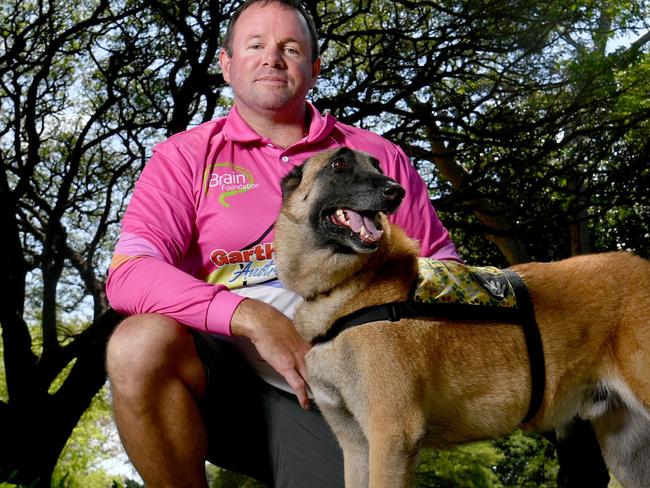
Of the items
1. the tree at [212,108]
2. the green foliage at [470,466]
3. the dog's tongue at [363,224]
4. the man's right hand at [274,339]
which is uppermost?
the tree at [212,108]

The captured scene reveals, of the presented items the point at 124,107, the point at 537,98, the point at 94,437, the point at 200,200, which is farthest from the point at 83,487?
the point at 200,200

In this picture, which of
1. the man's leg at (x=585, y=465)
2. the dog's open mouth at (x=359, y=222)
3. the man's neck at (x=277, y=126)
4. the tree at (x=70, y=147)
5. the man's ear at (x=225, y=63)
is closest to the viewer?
the dog's open mouth at (x=359, y=222)

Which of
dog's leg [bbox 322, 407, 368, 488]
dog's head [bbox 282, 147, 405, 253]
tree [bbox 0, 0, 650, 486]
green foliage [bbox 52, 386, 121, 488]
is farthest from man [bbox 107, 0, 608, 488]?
green foliage [bbox 52, 386, 121, 488]

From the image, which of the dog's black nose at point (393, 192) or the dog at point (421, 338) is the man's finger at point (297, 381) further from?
the dog's black nose at point (393, 192)

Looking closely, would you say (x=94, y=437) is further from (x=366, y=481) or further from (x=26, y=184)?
(x=366, y=481)

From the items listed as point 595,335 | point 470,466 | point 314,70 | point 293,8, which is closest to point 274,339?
point 595,335

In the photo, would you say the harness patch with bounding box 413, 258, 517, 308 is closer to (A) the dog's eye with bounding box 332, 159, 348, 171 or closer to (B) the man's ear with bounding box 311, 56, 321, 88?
(A) the dog's eye with bounding box 332, 159, 348, 171

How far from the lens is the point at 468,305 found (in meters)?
2.69

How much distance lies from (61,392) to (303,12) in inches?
290

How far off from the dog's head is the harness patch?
9.2 inches

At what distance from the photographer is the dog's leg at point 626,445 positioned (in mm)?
2965

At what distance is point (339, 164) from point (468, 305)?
2.24 feet

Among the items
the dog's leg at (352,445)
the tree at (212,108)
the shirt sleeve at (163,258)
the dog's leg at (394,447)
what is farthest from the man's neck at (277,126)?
the tree at (212,108)

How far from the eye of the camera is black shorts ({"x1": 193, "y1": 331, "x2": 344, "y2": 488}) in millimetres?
3055
